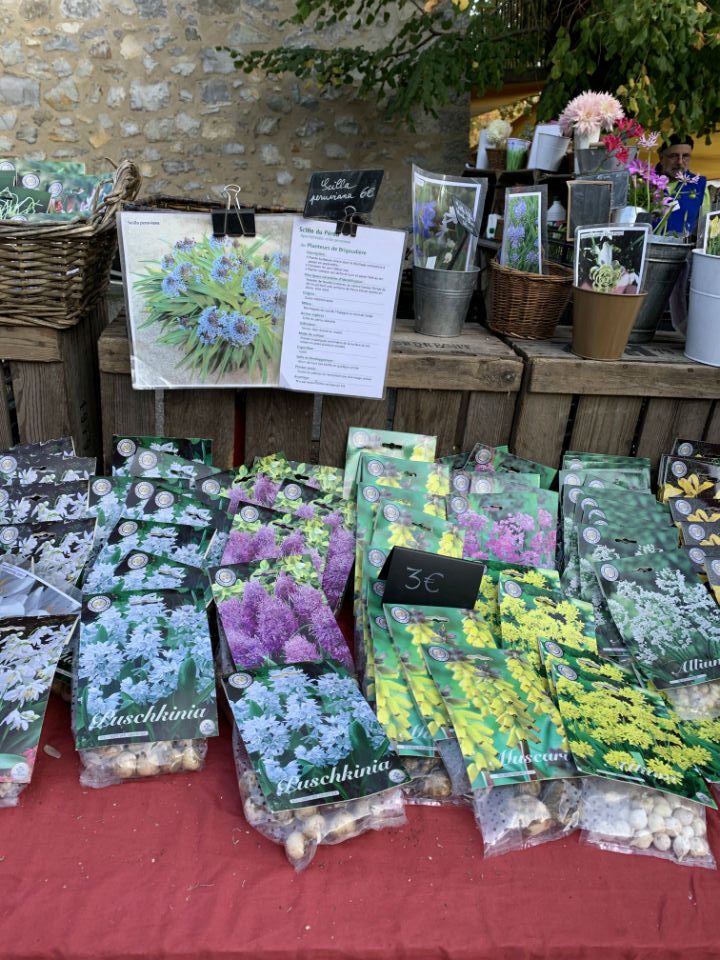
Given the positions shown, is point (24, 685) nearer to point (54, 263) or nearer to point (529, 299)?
point (54, 263)

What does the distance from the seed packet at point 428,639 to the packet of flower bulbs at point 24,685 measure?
24.0 inches

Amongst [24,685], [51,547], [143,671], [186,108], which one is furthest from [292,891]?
[186,108]

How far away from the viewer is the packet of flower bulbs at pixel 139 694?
121 centimetres

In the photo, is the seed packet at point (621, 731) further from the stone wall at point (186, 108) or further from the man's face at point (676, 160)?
the stone wall at point (186, 108)

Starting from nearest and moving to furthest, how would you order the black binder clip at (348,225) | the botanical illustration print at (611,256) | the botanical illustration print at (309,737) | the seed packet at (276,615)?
the botanical illustration print at (309,737) → the seed packet at (276,615) → the black binder clip at (348,225) → the botanical illustration print at (611,256)

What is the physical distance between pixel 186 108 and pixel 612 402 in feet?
13.9

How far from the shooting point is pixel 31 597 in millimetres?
1409

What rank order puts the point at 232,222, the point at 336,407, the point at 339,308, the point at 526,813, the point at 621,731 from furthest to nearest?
the point at 336,407
the point at 339,308
the point at 232,222
the point at 621,731
the point at 526,813

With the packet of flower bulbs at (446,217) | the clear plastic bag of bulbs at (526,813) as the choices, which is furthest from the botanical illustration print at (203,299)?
the clear plastic bag of bulbs at (526,813)

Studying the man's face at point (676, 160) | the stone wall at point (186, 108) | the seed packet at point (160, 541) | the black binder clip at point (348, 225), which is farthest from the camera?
the stone wall at point (186, 108)

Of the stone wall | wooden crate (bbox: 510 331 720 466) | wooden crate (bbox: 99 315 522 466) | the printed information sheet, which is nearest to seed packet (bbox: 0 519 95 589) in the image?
wooden crate (bbox: 99 315 522 466)

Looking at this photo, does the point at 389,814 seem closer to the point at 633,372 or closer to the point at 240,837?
the point at 240,837

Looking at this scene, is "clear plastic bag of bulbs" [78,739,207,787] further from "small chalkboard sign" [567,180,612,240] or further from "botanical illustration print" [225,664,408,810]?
"small chalkboard sign" [567,180,612,240]

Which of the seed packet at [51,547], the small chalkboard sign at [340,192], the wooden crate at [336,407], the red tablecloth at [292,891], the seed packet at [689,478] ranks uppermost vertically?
the small chalkboard sign at [340,192]
